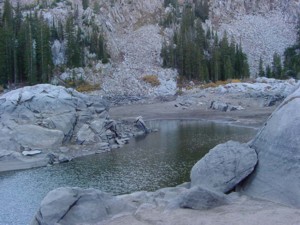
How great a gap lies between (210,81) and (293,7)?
173ft

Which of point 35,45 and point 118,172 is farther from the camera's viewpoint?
point 35,45

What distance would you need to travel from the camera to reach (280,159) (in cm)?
2097

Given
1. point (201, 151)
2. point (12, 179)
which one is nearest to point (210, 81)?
point (201, 151)

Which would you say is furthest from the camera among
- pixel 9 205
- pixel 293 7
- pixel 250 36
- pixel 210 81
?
pixel 293 7

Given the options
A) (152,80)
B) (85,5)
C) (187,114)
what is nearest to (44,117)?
(187,114)

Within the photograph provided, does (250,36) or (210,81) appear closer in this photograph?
(210,81)

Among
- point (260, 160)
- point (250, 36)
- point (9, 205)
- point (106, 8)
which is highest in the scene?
Answer: point (106, 8)

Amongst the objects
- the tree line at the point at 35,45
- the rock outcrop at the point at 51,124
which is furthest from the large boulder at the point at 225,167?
the tree line at the point at 35,45

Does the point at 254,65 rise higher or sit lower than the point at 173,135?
higher

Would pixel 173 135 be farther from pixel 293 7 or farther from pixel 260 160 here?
pixel 293 7

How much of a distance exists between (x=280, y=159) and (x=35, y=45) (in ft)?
259

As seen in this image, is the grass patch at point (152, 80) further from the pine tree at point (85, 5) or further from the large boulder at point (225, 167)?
the large boulder at point (225, 167)

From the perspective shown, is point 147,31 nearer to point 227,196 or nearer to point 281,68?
point 281,68

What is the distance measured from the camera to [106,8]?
12019 cm
